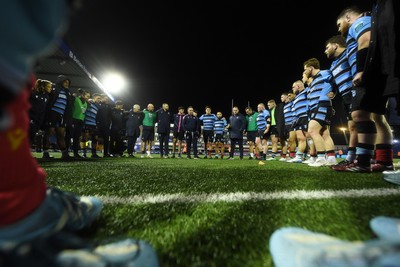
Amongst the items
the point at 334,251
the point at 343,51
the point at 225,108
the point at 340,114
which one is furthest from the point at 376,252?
the point at 225,108

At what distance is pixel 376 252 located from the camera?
458 mm

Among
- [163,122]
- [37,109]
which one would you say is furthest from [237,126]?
[37,109]

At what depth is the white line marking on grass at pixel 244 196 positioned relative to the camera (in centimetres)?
→ 140

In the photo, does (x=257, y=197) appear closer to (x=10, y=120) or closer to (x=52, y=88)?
(x=10, y=120)

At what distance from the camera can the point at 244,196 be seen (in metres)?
1.50

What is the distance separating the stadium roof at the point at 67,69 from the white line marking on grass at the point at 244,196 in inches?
689

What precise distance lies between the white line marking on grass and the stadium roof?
689 inches

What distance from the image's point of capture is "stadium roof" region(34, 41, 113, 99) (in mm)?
17586

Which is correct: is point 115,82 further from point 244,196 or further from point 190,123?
point 244,196

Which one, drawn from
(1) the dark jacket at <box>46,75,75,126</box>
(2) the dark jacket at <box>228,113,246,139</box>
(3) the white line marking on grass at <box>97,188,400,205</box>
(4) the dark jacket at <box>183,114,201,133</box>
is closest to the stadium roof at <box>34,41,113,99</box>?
(4) the dark jacket at <box>183,114,201,133</box>

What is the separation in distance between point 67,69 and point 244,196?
2343cm

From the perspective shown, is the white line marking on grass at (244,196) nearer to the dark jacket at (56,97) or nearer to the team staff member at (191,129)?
the dark jacket at (56,97)

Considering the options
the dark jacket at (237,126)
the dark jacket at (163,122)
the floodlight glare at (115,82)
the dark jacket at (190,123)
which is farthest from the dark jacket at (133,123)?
the floodlight glare at (115,82)

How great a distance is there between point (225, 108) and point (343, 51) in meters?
34.1
